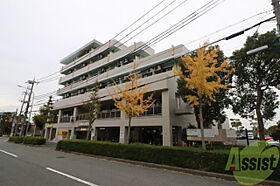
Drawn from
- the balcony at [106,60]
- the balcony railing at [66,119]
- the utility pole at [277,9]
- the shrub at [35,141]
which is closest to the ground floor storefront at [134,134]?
the balcony railing at [66,119]

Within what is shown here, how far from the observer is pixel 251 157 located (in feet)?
19.4

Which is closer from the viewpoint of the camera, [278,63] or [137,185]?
[137,185]

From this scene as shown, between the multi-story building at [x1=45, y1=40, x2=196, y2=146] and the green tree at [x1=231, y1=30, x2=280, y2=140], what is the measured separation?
479 centimetres

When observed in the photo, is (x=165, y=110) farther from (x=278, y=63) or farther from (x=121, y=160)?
(x=278, y=63)

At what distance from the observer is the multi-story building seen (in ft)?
47.2

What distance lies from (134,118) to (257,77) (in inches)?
463

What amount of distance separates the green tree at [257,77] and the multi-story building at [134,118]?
4790mm

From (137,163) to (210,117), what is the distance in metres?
9.38

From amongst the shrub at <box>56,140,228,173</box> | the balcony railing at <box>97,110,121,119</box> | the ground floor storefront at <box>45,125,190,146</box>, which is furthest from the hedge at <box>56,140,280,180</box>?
the balcony railing at <box>97,110,121,119</box>

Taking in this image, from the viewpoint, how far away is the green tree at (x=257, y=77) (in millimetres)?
10664

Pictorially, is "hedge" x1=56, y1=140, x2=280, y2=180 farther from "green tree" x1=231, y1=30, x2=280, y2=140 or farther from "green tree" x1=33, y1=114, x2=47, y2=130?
"green tree" x1=33, y1=114, x2=47, y2=130

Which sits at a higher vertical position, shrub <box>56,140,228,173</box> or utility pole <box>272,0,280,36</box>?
utility pole <box>272,0,280,36</box>

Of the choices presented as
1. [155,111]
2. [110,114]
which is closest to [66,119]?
[110,114]

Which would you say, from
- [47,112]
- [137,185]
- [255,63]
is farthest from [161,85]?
[47,112]
